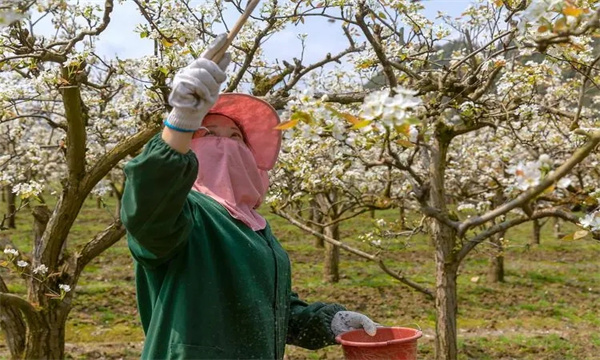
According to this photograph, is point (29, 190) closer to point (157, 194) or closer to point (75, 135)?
point (75, 135)

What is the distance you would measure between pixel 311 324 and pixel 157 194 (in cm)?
113

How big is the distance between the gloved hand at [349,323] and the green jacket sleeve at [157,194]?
102 centimetres

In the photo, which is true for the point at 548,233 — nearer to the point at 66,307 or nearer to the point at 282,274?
the point at 66,307

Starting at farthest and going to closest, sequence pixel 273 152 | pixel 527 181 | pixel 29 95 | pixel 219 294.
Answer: pixel 29 95 → pixel 273 152 → pixel 219 294 → pixel 527 181

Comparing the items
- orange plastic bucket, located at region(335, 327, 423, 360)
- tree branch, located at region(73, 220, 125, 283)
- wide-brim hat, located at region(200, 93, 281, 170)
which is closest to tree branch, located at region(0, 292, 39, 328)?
tree branch, located at region(73, 220, 125, 283)

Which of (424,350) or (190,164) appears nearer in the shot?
(190,164)

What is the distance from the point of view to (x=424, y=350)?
7.74m

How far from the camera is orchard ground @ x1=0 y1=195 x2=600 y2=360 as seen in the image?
7.78m

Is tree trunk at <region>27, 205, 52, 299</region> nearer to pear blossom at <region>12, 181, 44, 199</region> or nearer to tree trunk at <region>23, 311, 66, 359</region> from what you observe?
tree trunk at <region>23, 311, 66, 359</region>

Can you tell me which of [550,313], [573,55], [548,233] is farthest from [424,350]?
[548,233]

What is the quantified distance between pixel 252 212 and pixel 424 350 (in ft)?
19.5

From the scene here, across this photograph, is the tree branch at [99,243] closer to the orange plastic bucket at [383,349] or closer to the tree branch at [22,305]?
the tree branch at [22,305]

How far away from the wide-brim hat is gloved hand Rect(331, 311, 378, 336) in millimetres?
702

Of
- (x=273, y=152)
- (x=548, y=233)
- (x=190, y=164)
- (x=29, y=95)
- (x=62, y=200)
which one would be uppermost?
(x=548, y=233)
